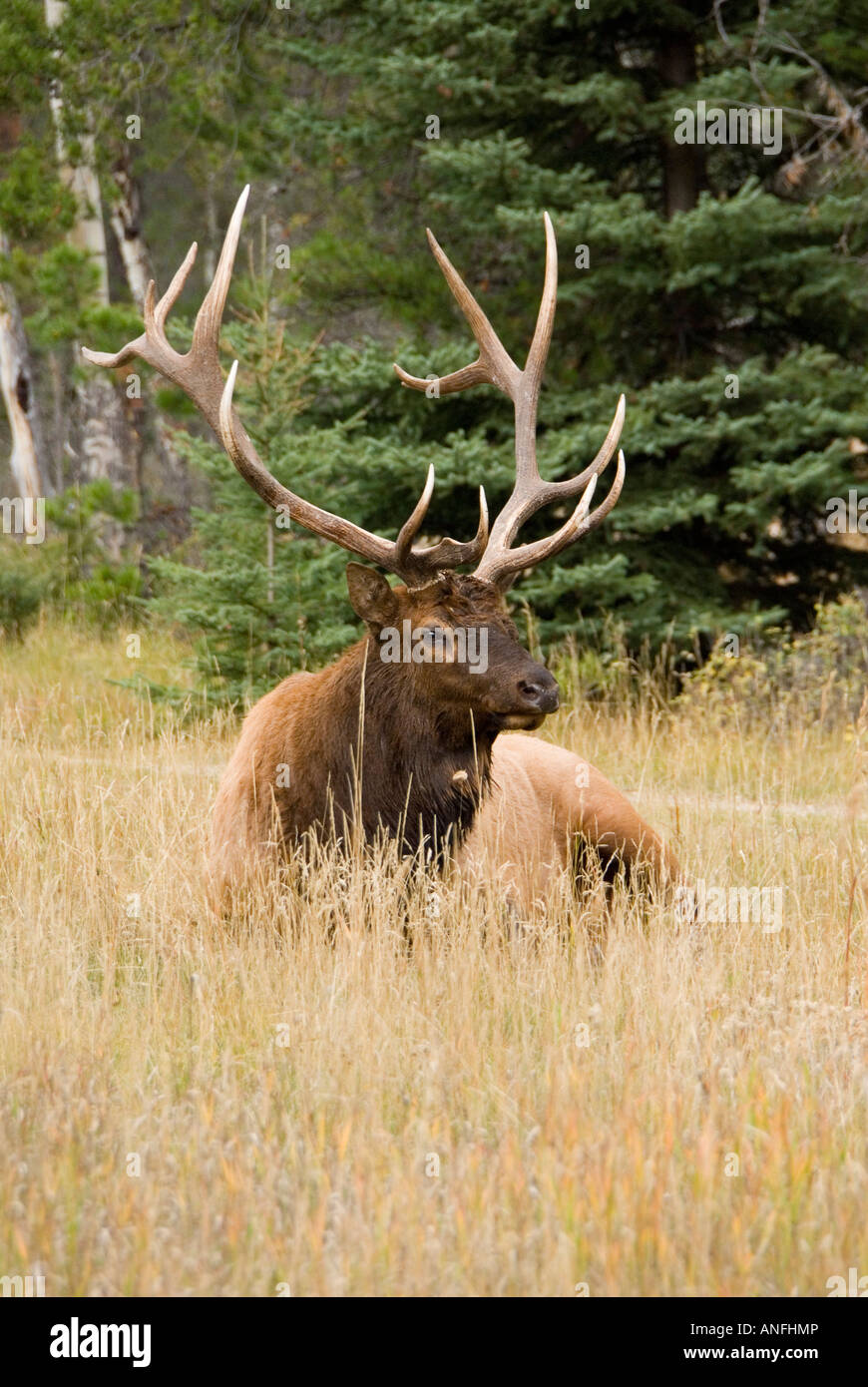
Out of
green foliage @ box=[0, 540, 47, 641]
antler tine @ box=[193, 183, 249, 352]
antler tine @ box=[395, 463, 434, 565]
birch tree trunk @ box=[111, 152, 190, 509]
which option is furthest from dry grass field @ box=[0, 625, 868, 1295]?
birch tree trunk @ box=[111, 152, 190, 509]

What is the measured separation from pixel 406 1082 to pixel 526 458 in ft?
9.44

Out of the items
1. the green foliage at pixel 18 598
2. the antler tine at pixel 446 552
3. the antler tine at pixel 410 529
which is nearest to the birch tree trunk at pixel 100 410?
the green foliage at pixel 18 598

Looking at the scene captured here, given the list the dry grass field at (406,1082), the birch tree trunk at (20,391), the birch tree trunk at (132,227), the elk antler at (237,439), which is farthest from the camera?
the birch tree trunk at (132,227)

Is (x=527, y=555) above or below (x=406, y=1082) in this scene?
above

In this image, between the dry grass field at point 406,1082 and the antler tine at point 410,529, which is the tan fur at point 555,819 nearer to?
Result: the dry grass field at point 406,1082

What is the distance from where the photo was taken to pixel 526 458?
605 centimetres

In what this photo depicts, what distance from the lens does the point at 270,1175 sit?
10.4 ft

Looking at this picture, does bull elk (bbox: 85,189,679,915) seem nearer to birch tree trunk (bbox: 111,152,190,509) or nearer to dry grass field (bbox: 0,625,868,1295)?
dry grass field (bbox: 0,625,868,1295)

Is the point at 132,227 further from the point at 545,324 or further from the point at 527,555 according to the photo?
the point at 527,555

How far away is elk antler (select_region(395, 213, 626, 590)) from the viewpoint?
551 centimetres

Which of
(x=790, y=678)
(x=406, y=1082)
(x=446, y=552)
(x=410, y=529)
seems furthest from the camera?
(x=790, y=678)

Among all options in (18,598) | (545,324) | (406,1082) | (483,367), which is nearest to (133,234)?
(18,598)

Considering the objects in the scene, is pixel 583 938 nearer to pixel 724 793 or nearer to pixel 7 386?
pixel 724 793

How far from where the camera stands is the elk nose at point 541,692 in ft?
16.4
